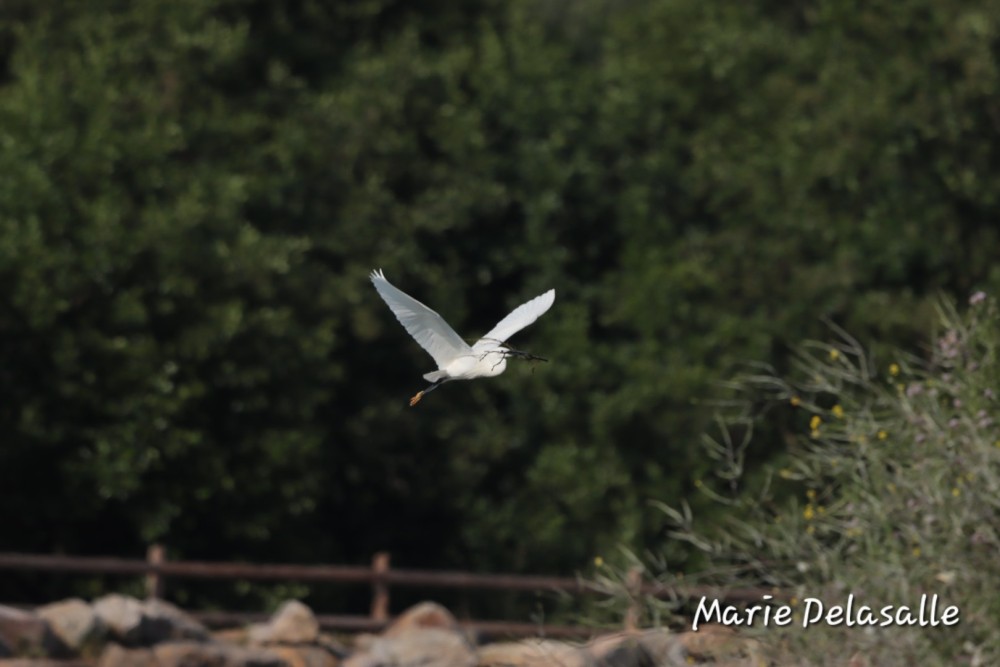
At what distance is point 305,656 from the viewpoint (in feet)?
50.4

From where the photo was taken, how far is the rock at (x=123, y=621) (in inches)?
587

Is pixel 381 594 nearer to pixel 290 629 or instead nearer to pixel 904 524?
pixel 290 629

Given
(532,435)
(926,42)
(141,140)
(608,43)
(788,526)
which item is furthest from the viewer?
(608,43)

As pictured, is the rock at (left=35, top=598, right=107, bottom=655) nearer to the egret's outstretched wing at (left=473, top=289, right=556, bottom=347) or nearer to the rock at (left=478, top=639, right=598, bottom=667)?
the rock at (left=478, top=639, right=598, bottom=667)

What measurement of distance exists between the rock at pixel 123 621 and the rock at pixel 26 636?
0.45 m

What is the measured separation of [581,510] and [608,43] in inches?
335

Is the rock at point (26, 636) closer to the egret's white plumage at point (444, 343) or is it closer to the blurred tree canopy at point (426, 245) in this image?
the blurred tree canopy at point (426, 245)

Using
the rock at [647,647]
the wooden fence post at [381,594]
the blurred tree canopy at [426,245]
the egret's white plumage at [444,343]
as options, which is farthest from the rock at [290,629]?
the egret's white plumage at [444,343]

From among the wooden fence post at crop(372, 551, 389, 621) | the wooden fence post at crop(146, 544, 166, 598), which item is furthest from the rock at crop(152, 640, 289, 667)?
the wooden fence post at crop(372, 551, 389, 621)

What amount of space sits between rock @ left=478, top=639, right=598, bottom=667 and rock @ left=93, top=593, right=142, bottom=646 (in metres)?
2.80

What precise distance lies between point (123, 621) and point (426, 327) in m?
7.81

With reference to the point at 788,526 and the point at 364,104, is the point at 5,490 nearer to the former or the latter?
the point at 364,104

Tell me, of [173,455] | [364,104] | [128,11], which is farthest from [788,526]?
[128,11]

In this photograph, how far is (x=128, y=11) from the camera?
24.0 meters
